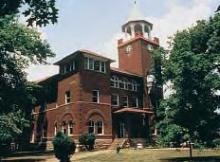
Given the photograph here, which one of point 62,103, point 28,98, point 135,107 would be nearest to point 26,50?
point 28,98

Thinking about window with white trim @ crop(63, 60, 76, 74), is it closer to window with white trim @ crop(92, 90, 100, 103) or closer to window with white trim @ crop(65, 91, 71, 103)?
window with white trim @ crop(65, 91, 71, 103)

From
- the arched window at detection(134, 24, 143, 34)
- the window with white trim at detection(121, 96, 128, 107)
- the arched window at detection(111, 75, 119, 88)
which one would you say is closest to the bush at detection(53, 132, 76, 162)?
the arched window at detection(111, 75, 119, 88)

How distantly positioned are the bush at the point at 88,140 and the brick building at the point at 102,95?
1.06 metres

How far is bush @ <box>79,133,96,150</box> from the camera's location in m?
41.7

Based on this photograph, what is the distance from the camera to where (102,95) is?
151ft

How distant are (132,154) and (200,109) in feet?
26.7

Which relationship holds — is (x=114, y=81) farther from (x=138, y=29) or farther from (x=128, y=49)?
(x=138, y=29)

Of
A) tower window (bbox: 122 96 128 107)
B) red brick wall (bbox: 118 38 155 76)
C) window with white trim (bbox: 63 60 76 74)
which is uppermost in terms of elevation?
red brick wall (bbox: 118 38 155 76)

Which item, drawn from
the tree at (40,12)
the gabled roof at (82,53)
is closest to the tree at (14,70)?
the gabled roof at (82,53)

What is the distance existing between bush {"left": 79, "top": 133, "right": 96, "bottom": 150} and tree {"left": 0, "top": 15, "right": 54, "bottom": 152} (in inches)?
270

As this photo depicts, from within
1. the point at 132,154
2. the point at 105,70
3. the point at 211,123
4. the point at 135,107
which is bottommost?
the point at 132,154

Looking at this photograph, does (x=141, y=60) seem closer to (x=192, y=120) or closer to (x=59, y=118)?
(x=59, y=118)

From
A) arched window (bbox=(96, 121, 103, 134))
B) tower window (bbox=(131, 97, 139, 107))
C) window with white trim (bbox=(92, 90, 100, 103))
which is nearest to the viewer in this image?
arched window (bbox=(96, 121, 103, 134))

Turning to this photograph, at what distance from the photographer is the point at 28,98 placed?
41531mm
